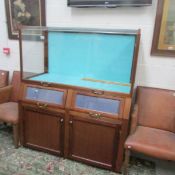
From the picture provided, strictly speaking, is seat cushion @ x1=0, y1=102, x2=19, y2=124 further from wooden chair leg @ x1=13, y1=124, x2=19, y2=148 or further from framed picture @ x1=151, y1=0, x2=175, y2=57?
framed picture @ x1=151, y1=0, x2=175, y2=57

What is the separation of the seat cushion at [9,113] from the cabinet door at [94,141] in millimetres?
700

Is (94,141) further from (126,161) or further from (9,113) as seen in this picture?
(9,113)

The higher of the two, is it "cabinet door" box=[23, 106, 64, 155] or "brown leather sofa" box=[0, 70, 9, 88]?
"brown leather sofa" box=[0, 70, 9, 88]

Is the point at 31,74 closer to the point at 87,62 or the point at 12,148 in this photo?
the point at 87,62

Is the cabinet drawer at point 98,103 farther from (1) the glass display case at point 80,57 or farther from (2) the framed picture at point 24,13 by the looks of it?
(2) the framed picture at point 24,13

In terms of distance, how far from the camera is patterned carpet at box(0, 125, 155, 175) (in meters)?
2.01

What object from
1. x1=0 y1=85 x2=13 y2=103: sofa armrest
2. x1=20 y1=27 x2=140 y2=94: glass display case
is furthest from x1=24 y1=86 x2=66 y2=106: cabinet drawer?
x1=0 y1=85 x2=13 y2=103: sofa armrest

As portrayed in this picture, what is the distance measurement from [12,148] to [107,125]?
1271 millimetres

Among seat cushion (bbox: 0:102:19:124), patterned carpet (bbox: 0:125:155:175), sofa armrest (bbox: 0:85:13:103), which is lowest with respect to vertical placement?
→ patterned carpet (bbox: 0:125:155:175)

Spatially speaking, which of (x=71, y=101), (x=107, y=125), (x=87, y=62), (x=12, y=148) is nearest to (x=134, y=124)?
(x=107, y=125)

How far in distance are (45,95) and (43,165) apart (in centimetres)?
75

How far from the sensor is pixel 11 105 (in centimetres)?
258

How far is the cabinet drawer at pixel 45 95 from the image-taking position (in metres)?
2.02

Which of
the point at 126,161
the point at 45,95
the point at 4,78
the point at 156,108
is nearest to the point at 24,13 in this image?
the point at 4,78
